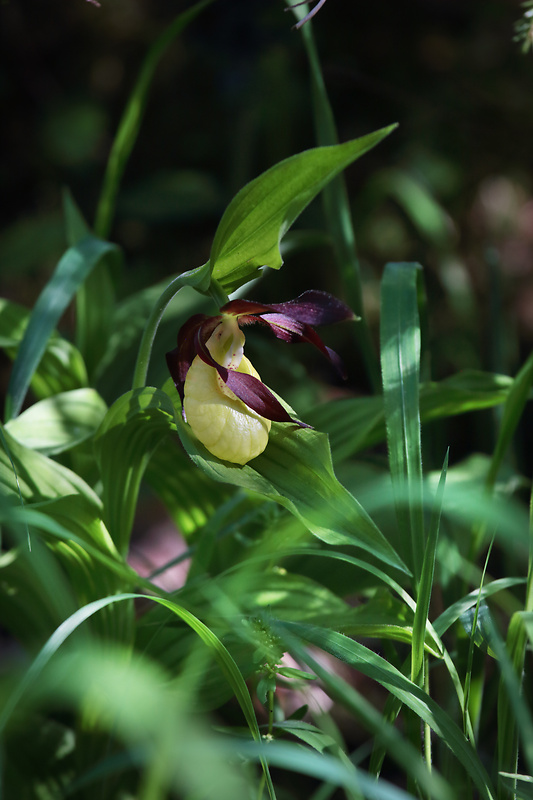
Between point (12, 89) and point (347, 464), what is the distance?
1.63 m

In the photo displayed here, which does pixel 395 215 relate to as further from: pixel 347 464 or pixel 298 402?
pixel 347 464

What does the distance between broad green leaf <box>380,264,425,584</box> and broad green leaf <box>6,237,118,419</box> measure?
389 millimetres

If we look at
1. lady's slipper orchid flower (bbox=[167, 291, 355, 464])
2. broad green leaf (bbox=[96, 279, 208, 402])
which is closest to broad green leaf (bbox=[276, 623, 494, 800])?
lady's slipper orchid flower (bbox=[167, 291, 355, 464])

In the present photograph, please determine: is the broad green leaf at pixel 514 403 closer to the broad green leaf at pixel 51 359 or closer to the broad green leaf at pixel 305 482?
the broad green leaf at pixel 305 482

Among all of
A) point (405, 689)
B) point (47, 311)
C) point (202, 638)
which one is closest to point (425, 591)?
point (405, 689)

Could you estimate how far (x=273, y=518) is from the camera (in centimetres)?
76

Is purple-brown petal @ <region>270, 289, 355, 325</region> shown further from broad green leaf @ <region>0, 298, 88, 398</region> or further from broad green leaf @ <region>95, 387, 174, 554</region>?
broad green leaf @ <region>0, 298, 88, 398</region>

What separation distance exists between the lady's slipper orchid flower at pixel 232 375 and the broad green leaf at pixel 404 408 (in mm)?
76

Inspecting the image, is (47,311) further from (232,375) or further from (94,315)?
(232,375)

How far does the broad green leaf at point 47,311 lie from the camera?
732mm

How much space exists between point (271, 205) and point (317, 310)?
4.2 inches

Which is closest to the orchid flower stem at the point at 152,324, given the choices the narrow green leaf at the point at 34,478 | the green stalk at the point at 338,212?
the narrow green leaf at the point at 34,478

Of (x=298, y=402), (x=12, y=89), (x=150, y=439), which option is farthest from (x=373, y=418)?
(x=12, y=89)

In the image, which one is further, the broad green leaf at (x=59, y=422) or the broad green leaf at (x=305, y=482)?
the broad green leaf at (x=59, y=422)
